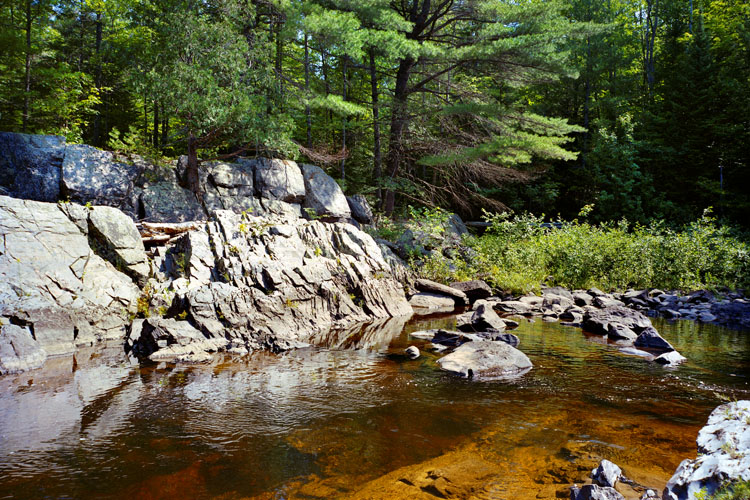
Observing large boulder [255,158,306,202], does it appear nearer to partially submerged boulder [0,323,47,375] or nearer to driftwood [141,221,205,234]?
driftwood [141,221,205,234]

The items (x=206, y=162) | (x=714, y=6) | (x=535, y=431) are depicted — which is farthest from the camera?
(x=714, y=6)

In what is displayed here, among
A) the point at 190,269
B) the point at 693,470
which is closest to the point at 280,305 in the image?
the point at 190,269

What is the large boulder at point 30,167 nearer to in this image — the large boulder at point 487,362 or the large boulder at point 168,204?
the large boulder at point 168,204

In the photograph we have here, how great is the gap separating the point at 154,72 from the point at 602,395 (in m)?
13.7

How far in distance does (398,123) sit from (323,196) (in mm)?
4575

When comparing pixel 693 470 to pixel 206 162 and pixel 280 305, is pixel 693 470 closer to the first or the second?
pixel 280 305

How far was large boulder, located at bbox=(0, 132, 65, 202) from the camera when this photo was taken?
43.8 ft

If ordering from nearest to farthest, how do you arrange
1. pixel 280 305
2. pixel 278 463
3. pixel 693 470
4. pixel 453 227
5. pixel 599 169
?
pixel 693 470, pixel 278 463, pixel 280 305, pixel 453 227, pixel 599 169

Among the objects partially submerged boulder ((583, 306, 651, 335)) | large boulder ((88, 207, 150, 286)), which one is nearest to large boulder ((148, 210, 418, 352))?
large boulder ((88, 207, 150, 286))

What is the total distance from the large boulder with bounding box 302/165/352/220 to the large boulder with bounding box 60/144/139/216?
5.87 m

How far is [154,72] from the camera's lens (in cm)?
1339

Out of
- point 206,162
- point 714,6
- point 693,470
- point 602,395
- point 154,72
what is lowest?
point 602,395

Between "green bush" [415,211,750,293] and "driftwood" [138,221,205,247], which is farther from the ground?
"driftwood" [138,221,205,247]

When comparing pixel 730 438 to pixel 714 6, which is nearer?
pixel 730 438
